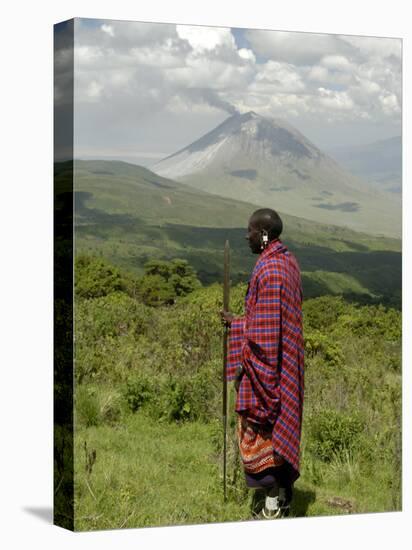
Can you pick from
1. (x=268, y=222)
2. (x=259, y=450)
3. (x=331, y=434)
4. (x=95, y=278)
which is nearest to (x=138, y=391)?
(x=95, y=278)

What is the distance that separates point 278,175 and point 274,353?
247cm

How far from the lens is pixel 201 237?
34.0ft

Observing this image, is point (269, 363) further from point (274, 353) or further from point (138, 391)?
point (138, 391)

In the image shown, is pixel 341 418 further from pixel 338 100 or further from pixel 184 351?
pixel 338 100

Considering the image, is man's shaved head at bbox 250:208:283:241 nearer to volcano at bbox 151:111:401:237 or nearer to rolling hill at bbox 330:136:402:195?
volcano at bbox 151:111:401:237

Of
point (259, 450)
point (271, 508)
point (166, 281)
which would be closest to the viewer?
point (259, 450)

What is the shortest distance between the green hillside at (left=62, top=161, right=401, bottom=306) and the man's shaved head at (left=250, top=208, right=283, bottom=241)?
1.23m

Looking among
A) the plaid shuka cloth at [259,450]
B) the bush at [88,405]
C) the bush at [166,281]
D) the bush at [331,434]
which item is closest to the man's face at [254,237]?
the plaid shuka cloth at [259,450]

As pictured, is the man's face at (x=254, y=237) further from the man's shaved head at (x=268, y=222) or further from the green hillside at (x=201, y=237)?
the green hillside at (x=201, y=237)

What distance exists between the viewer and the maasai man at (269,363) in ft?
29.1

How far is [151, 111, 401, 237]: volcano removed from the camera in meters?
10.4

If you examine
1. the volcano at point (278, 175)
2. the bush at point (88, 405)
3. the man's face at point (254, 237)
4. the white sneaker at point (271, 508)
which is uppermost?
the volcano at point (278, 175)

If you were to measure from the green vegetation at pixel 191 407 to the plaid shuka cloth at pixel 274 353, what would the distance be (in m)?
0.64

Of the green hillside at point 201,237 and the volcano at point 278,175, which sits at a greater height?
the volcano at point 278,175
